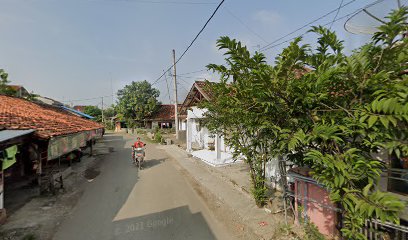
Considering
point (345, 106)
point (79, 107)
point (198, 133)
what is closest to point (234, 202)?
point (345, 106)

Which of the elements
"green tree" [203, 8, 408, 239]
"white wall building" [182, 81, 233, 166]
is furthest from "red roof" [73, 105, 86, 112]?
"green tree" [203, 8, 408, 239]

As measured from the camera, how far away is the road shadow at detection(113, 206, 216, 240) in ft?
17.2

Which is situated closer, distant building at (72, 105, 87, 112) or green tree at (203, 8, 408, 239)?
green tree at (203, 8, 408, 239)

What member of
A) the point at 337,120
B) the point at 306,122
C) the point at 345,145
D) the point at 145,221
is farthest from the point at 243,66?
the point at 145,221

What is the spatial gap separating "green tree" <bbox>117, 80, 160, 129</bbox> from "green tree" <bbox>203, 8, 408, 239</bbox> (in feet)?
120

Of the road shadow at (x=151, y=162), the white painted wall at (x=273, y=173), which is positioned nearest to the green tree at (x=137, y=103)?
the road shadow at (x=151, y=162)

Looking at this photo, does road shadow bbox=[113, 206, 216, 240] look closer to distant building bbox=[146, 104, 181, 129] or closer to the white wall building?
the white wall building

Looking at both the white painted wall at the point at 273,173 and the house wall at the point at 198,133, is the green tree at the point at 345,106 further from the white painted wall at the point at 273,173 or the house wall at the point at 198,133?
the house wall at the point at 198,133

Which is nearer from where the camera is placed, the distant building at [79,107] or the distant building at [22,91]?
the distant building at [22,91]

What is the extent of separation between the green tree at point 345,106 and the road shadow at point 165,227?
11.2ft

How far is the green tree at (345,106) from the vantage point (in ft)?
8.20

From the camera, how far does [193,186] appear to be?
358 inches

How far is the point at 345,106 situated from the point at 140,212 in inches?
239

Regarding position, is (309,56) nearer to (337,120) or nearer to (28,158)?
(337,120)
